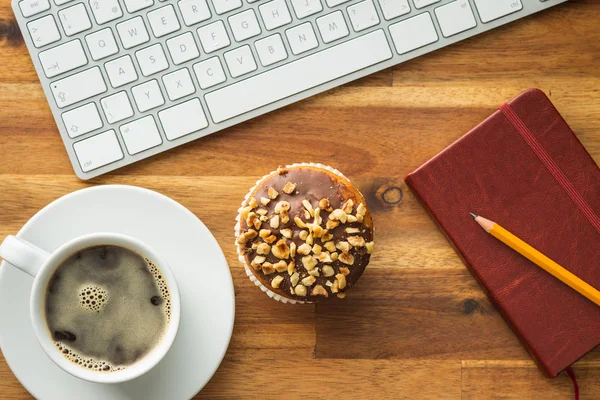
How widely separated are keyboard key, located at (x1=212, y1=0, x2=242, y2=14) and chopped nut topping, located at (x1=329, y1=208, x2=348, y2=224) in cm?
31

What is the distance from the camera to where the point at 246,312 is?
103 cm

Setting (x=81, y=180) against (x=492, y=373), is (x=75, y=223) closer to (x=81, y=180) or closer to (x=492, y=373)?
(x=81, y=180)

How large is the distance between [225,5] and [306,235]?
0.34 meters

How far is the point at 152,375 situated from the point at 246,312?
0.52ft

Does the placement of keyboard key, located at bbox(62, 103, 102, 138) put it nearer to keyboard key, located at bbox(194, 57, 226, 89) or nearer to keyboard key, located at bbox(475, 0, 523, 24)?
keyboard key, located at bbox(194, 57, 226, 89)

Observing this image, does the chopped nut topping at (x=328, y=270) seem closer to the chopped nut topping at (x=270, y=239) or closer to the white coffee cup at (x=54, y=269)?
the chopped nut topping at (x=270, y=239)

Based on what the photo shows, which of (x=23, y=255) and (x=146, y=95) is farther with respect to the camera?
(x=146, y=95)

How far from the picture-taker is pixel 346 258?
0.93m

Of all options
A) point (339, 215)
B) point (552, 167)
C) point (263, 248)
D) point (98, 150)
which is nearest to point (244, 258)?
point (263, 248)

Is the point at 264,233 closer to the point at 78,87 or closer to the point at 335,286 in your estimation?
the point at 335,286

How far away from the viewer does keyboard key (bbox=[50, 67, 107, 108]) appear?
0.97 metres

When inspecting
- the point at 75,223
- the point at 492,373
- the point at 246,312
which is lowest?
the point at 492,373

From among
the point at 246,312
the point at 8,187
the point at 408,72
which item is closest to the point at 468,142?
the point at 408,72

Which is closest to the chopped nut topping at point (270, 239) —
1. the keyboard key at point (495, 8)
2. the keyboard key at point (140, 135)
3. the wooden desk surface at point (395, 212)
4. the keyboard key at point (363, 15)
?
the wooden desk surface at point (395, 212)
